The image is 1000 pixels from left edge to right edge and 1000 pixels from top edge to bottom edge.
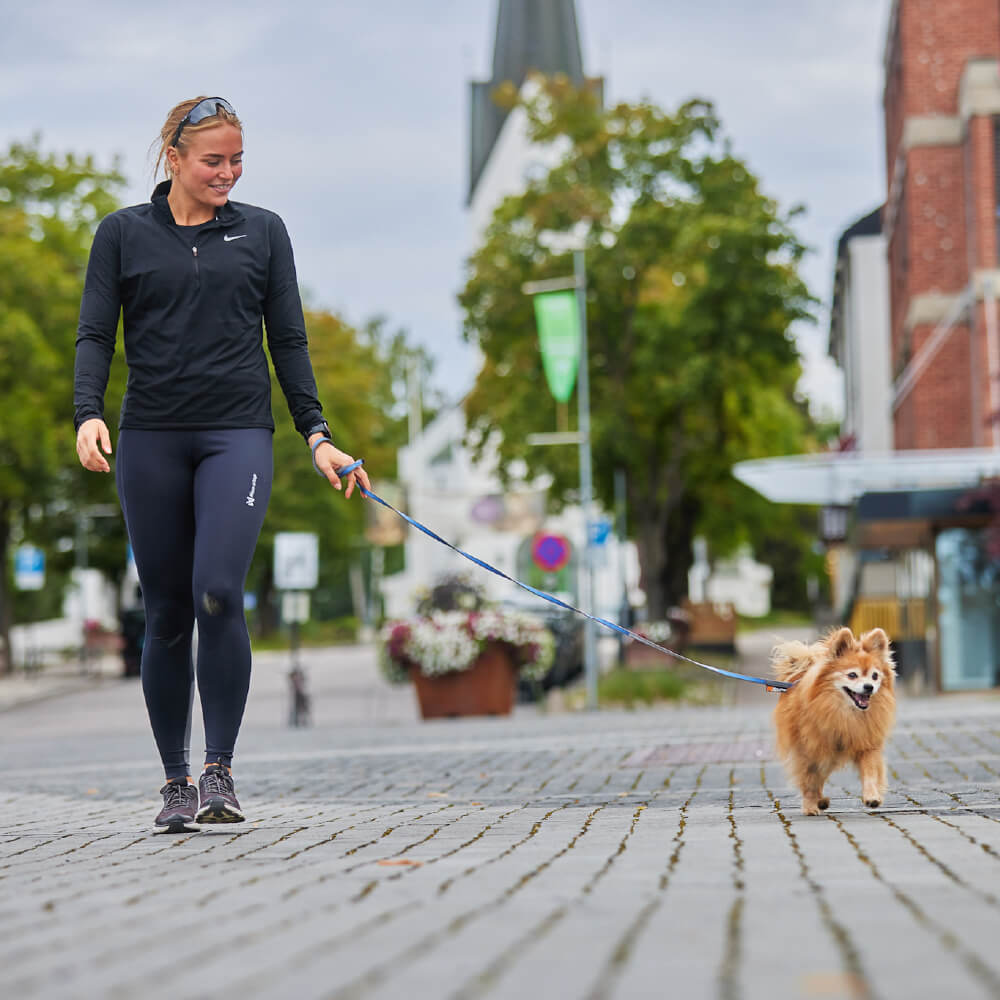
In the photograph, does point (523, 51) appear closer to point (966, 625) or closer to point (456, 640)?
point (966, 625)

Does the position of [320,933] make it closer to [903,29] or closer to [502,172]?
[903,29]

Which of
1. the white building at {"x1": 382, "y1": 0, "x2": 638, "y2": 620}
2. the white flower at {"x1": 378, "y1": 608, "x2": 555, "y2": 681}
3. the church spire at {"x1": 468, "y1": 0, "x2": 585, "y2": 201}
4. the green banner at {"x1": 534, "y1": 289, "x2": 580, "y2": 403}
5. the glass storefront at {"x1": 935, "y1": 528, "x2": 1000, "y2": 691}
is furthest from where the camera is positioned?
the church spire at {"x1": 468, "y1": 0, "x2": 585, "y2": 201}

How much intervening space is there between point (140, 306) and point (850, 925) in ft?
11.1

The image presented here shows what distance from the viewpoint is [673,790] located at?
766 cm

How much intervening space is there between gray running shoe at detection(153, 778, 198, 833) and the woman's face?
1908 mm

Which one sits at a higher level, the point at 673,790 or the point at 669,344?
the point at 669,344

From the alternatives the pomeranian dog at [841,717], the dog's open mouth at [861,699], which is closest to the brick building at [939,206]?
the pomeranian dog at [841,717]

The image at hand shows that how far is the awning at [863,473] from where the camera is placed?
2514 centimetres

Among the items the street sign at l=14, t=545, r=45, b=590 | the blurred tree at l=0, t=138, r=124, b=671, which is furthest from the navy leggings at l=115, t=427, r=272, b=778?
the street sign at l=14, t=545, r=45, b=590

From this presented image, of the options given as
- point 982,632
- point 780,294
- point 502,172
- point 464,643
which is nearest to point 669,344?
point 780,294

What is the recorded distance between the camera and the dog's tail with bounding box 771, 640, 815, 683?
632 cm

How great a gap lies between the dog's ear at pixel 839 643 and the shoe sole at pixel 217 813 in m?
2.01

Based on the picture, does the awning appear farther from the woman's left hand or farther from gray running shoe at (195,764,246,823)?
gray running shoe at (195,764,246,823)

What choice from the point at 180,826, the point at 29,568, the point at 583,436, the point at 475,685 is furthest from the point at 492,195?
the point at 180,826
